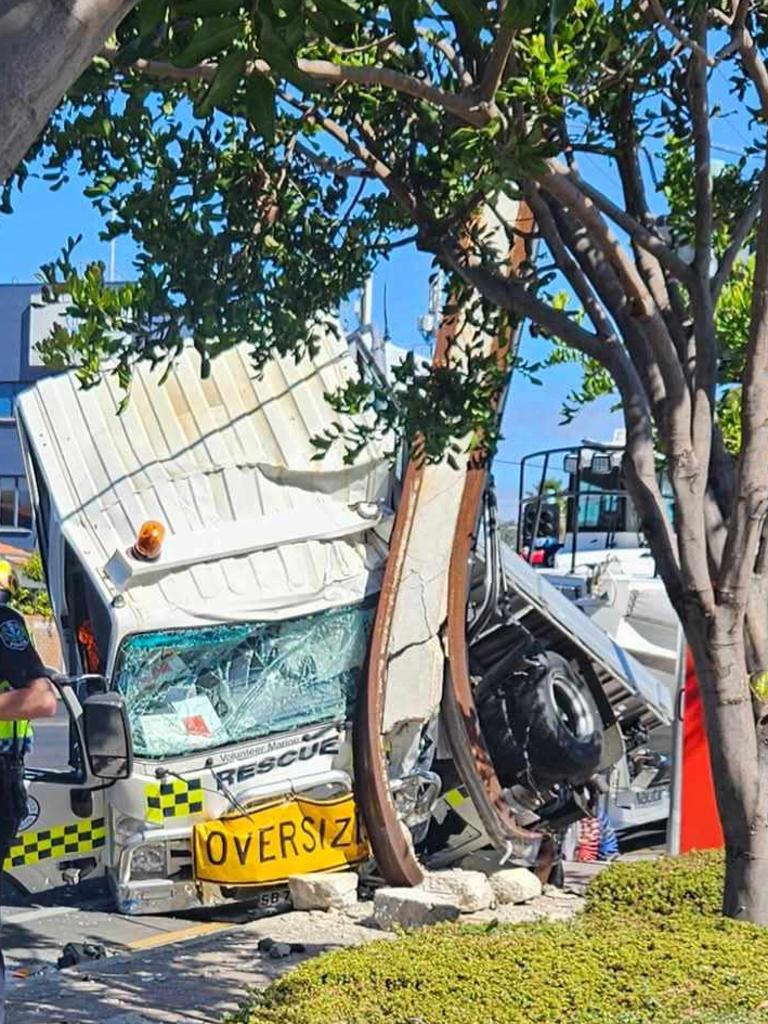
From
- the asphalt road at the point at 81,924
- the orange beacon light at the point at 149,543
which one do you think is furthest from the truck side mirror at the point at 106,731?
the orange beacon light at the point at 149,543

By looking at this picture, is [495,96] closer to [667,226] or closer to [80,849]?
[667,226]

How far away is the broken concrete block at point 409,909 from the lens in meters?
8.41

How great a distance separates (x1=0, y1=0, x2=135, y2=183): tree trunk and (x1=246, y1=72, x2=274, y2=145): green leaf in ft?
2.51

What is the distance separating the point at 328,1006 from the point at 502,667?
22.2 feet

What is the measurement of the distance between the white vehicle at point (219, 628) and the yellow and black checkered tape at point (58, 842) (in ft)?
0.04

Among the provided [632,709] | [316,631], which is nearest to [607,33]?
[316,631]

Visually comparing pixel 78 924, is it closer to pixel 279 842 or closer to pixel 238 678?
pixel 279 842

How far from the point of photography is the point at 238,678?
9.44m

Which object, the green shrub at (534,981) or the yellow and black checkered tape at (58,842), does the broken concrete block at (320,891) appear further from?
the green shrub at (534,981)

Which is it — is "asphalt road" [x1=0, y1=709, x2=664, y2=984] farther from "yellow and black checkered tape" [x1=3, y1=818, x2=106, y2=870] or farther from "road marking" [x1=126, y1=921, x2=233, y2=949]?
"yellow and black checkered tape" [x1=3, y1=818, x2=106, y2=870]

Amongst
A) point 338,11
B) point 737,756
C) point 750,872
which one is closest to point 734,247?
point 737,756

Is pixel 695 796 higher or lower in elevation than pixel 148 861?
higher

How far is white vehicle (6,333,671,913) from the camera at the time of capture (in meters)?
8.94

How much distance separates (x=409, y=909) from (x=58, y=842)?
214cm
